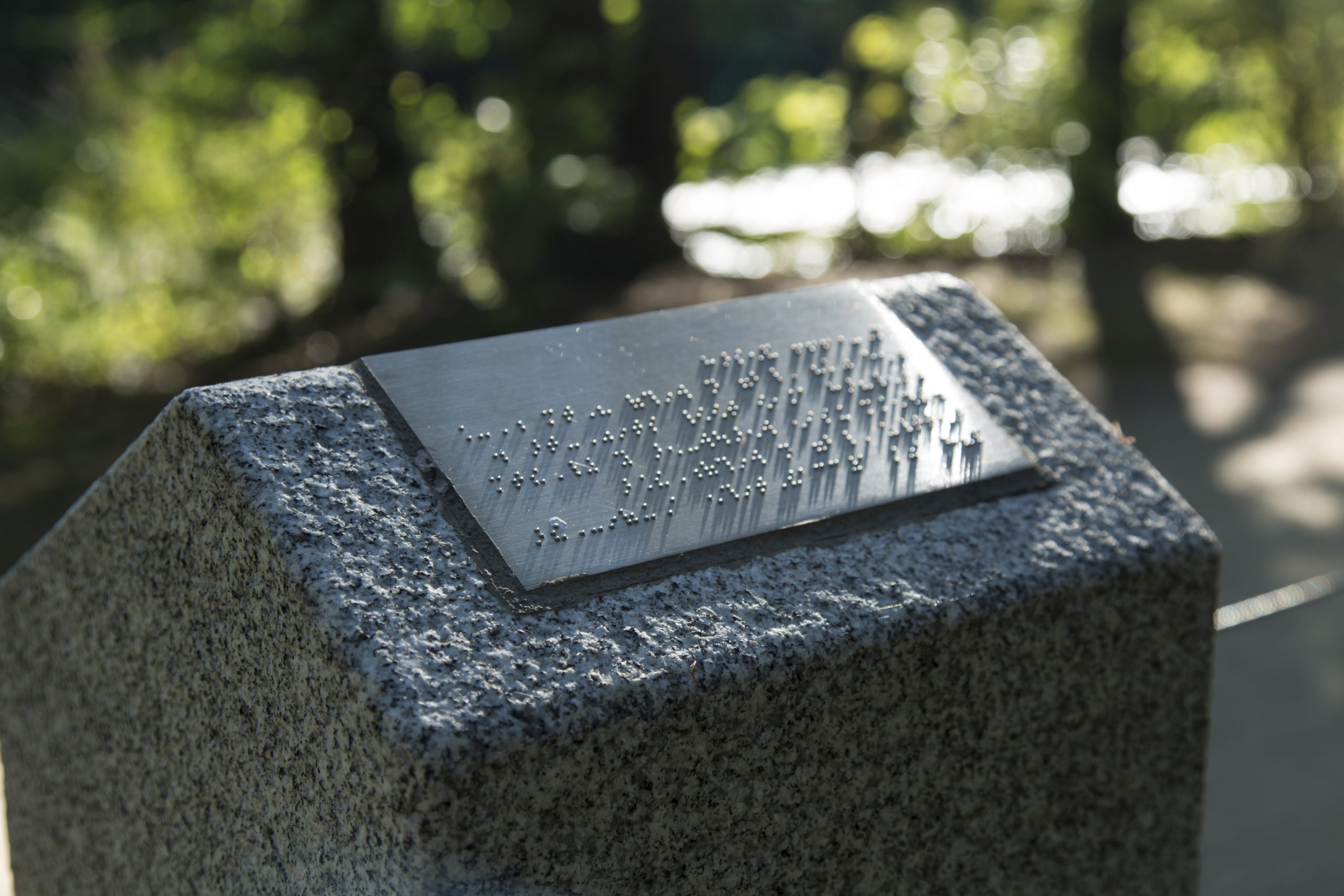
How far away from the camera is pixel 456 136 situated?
8406 mm

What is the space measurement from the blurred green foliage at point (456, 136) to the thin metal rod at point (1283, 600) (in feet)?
15.2

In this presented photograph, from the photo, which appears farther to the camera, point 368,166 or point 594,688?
point 368,166

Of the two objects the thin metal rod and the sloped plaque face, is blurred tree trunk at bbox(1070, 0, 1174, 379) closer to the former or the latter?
the thin metal rod

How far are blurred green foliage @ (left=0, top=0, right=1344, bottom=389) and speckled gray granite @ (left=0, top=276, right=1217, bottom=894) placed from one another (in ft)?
18.2

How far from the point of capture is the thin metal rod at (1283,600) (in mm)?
3719

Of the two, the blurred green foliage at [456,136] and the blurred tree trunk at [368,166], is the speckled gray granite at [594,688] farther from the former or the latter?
the blurred tree trunk at [368,166]

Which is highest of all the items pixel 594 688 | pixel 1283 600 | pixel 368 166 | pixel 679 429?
pixel 679 429

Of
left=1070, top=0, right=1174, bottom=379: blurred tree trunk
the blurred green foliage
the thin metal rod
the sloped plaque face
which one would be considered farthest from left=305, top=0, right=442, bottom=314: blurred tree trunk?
Result: the sloped plaque face

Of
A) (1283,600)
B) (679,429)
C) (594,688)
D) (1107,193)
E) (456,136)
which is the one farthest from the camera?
(1107,193)

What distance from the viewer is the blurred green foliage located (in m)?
7.74

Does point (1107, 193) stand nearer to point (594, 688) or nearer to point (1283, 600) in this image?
point (1283, 600)

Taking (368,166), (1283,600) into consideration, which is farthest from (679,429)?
(368,166)

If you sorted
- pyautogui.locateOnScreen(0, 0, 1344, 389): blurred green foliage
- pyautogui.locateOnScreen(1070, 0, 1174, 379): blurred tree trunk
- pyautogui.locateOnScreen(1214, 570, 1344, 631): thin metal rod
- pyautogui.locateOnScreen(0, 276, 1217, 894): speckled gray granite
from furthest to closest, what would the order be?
1. pyautogui.locateOnScreen(1070, 0, 1174, 379): blurred tree trunk
2. pyautogui.locateOnScreen(0, 0, 1344, 389): blurred green foliage
3. pyautogui.locateOnScreen(1214, 570, 1344, 631): thin metal rod
4. pyautogui.locateOnScreen(0, 276, 1217, 894): speckled gray granite

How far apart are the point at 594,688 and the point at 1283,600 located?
3.34m
